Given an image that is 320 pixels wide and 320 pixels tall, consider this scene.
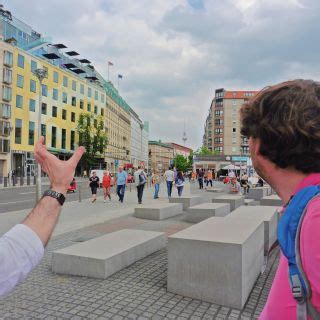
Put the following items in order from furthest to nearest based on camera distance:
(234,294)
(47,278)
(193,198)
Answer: (193,198)
(47,278)
(234,294)

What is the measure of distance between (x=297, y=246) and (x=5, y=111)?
57.1 m

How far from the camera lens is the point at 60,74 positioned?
68.4m

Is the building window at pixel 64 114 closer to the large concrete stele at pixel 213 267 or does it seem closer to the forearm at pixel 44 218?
the large concrete stele at pixel 213 267

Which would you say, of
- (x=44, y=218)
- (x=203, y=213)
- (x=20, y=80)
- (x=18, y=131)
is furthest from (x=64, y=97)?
(x=44, y=218)

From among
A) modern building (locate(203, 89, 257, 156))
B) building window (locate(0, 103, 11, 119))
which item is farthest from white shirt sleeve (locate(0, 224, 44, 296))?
modern building (locate(203, 89, 257, 156))

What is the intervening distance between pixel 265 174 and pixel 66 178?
869 mm

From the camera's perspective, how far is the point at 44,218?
5.46 feet

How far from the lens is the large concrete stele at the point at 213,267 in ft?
15.7

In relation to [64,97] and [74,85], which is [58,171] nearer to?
[64,97]

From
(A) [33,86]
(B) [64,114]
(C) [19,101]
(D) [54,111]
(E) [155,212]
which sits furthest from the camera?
(B) [64,114]

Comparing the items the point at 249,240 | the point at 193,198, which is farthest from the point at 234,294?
the point at 193,198

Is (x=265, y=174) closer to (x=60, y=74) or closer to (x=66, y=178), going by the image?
(x=66, y=178)

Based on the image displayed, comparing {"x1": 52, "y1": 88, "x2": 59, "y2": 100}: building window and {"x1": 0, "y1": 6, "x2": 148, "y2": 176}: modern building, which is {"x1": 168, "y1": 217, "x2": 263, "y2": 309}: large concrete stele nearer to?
{"x1": 0, "y1": 6, "x2": 148, "y2": 176}: modern building

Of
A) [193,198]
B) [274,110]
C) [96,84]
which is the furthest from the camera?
[96,84]
